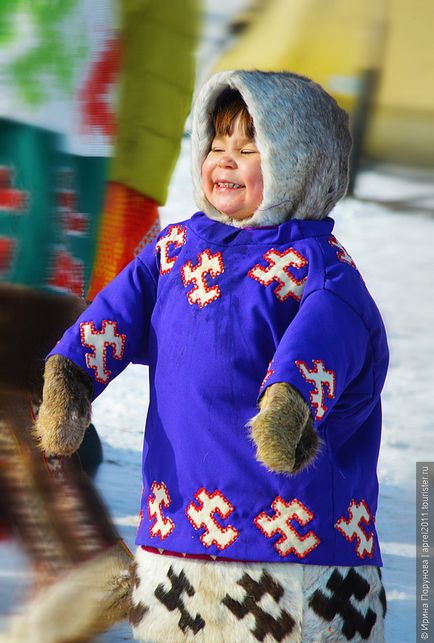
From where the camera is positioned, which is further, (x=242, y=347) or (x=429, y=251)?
(x=429, y=251)

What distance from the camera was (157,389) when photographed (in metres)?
1.77

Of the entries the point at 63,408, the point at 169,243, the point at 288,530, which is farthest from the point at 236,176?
the point at 288,530

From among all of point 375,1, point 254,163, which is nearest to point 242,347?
point 254,163

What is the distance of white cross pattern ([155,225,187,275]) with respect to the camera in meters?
1.81

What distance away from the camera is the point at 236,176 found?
5.83 ft

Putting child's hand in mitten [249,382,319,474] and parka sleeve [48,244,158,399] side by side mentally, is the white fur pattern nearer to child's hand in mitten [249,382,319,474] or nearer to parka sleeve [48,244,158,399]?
child's hand in mitten [249,382,319,474]

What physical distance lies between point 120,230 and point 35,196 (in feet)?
0.87

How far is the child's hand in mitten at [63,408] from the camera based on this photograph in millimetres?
1730

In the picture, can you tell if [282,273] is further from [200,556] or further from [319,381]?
[200,556]

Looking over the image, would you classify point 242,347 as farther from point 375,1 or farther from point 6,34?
point 375,1

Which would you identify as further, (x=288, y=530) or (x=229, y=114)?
(x=229, y=114)

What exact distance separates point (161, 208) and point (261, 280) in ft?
3.27

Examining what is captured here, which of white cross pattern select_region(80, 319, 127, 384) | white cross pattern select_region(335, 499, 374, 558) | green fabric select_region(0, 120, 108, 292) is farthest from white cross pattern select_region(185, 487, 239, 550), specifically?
green fabric select_region(0, 120, 108, 292)

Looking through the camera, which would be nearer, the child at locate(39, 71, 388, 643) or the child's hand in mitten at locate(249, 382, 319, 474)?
the child's hand in mitten at locate(249, 382, 319, 474)
